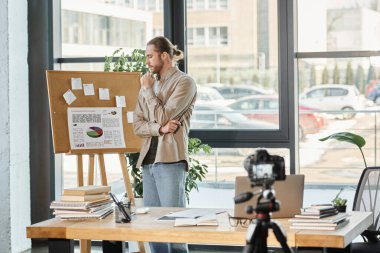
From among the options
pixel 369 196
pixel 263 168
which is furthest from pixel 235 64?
pixel 263 168

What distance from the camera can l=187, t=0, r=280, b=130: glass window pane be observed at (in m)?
6.61

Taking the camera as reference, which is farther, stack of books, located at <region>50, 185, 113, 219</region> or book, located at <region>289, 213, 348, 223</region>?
stack of books, located at <region>50, 185, 113, 219</region>

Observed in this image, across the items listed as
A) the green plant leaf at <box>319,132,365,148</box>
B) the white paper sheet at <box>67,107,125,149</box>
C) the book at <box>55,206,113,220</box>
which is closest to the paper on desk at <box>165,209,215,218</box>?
the book at <box>55,206,113,220</box>

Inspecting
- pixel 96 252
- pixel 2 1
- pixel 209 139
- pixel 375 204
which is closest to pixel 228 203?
pixel 209 139

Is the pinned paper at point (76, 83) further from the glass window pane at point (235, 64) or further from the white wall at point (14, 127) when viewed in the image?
the glass window pane at point (235, 64)

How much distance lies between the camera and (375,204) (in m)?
4.84

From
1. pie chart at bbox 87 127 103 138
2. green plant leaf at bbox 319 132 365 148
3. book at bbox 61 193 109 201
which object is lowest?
book at bbox 61 193 109 201

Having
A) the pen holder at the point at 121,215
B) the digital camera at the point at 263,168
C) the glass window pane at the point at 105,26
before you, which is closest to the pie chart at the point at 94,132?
the glass window pane at the point at 105,26

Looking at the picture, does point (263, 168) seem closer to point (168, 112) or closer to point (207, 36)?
point (168, 112)

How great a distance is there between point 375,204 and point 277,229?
1881 mm

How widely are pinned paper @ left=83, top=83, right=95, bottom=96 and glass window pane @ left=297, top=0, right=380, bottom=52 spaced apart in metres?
1.77

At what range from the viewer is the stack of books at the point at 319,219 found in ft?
12.0

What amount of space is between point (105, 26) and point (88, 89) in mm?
1265

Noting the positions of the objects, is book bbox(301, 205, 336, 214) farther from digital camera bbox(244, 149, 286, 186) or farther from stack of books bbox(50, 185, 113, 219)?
stack of books bbox(50, 185, 113, 219)
